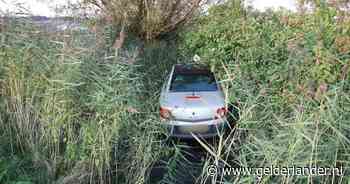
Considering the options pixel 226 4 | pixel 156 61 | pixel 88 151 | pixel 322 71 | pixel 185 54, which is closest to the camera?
pixel 322 71

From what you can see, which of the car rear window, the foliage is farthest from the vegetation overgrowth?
the car rear window

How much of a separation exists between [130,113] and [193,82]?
2.60 m

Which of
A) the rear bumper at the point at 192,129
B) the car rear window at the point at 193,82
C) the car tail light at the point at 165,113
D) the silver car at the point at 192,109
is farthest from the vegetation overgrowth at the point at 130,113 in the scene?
the car rear window at the point at 193,82

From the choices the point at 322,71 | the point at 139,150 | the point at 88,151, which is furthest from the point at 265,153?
the point at 88,151

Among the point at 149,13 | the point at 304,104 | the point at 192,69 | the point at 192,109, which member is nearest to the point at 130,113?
the point at 192,109

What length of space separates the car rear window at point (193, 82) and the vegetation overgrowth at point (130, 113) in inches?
54.2

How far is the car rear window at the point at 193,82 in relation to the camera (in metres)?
6.38

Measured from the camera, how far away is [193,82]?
6574 mm

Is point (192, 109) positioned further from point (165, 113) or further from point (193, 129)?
point (165, 113)

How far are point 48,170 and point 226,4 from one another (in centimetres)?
843

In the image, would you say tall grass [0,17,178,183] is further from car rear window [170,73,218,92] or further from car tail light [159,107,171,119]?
car rear window [170,73,218,92]

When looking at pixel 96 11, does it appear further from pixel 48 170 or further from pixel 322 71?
pixel 322 71

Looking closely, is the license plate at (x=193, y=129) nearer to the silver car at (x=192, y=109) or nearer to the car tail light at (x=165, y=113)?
the silver car at (x=192, y=109)

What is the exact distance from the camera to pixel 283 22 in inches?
263
